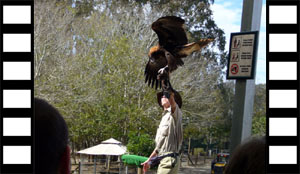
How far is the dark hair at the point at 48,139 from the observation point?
1.00 metres

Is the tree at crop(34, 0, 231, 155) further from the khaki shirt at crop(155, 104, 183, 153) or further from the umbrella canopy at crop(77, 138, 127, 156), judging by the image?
the khaki shirt at crop(155, 104, 183, 153)

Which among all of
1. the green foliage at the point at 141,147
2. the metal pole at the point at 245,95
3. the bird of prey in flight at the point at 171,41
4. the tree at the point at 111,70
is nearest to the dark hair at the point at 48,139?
the metal pole at the point at 245,95

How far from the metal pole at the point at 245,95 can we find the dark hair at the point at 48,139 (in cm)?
183

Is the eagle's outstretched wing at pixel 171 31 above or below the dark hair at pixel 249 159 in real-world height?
above

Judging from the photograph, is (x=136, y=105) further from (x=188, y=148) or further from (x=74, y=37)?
(x=188, y=148)

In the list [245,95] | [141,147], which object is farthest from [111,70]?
[245,95]

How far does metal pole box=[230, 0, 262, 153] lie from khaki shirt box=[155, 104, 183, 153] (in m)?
1.08

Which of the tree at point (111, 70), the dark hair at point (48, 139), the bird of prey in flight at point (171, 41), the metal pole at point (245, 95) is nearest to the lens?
the dark hair at point (48, 139)

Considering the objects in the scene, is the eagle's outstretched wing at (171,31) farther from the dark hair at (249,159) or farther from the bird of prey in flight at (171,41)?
the dark hair at (249,159)

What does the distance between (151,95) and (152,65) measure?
30.0 ft

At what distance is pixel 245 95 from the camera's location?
2.70 m

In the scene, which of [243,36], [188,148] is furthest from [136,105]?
[243,36]

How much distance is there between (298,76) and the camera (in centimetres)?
145

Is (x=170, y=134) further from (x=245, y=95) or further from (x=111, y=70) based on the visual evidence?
(x=111, y=70)
